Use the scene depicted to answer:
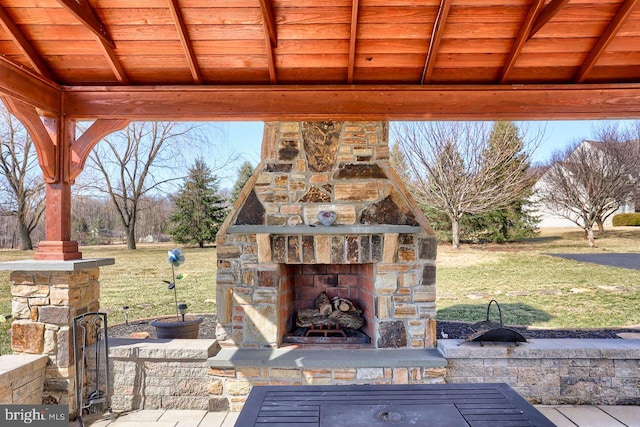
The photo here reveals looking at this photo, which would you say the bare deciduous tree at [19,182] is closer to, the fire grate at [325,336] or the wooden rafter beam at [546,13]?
the fire grate at [325,336]

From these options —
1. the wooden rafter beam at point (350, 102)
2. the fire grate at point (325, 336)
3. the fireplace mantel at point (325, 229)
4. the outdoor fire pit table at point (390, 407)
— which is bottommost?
the fire grate at point (325, 336)

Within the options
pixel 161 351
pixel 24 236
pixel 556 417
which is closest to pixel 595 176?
pixel 556 417

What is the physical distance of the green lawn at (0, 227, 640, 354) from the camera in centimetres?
543

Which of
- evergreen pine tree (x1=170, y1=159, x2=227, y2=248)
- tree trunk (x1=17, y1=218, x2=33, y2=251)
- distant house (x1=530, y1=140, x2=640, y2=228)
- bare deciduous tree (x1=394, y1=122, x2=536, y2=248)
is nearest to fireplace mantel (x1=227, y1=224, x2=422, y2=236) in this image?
tree trunk (x1=17, y1=218, x2=33, y2=251)

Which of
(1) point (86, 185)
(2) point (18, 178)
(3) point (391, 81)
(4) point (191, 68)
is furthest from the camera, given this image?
(1) point (86, 185)

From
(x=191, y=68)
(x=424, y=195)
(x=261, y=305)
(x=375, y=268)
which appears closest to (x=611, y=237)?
(x=424, y=195)

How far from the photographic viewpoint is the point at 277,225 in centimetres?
350

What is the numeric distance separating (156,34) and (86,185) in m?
9.51

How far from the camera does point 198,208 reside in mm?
11289

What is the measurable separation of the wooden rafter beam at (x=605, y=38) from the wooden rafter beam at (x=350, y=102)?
0.57ft

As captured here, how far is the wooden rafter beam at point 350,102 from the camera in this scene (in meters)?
3.15

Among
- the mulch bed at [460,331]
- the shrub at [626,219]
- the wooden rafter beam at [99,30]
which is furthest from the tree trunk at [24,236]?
the shrub at [626,219]

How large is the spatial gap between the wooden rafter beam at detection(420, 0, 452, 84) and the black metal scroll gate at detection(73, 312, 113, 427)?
10.7 feet

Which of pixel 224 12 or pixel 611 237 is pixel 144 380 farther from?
pixel 611 237
